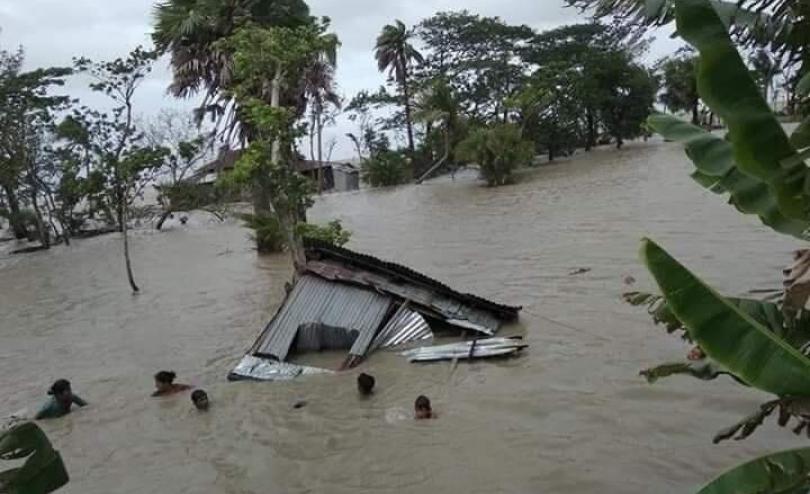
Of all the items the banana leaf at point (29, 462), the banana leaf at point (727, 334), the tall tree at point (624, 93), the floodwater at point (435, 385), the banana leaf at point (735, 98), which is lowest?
the floodwater at point (435, 385)

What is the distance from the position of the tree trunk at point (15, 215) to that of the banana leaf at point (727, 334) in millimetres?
36203

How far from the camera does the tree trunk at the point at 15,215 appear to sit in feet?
114

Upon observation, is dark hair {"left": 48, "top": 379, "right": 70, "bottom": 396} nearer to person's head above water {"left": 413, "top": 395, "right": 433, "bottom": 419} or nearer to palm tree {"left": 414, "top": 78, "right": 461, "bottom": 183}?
person's head above water {"left": 413, "top": 395, "right": 433, "bottom": 419}

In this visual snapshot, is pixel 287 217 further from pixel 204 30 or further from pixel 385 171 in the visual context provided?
pixel 385 171

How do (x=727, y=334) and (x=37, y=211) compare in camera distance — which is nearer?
(x=727, y=334)

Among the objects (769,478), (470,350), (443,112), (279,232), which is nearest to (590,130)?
(443,112)

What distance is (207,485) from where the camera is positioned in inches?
291

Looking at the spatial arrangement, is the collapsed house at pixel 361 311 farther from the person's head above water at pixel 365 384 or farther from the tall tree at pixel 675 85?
the tall tree at pixel 675 85

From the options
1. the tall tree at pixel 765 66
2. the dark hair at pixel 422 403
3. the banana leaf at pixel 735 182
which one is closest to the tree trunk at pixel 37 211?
the dark hair at pixel 422 403

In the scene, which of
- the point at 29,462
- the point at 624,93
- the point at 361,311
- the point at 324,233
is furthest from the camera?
the point at 624,93

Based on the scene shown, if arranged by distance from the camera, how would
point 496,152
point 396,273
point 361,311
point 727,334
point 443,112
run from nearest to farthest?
point 727,334 < point 361,311 < point 396,273 < point 496,152 < point 443,112

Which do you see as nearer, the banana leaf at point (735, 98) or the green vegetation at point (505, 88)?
the banana leaf at point (735, 98)

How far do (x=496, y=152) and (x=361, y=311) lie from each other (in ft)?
88.7

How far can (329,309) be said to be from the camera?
11.4 metres
